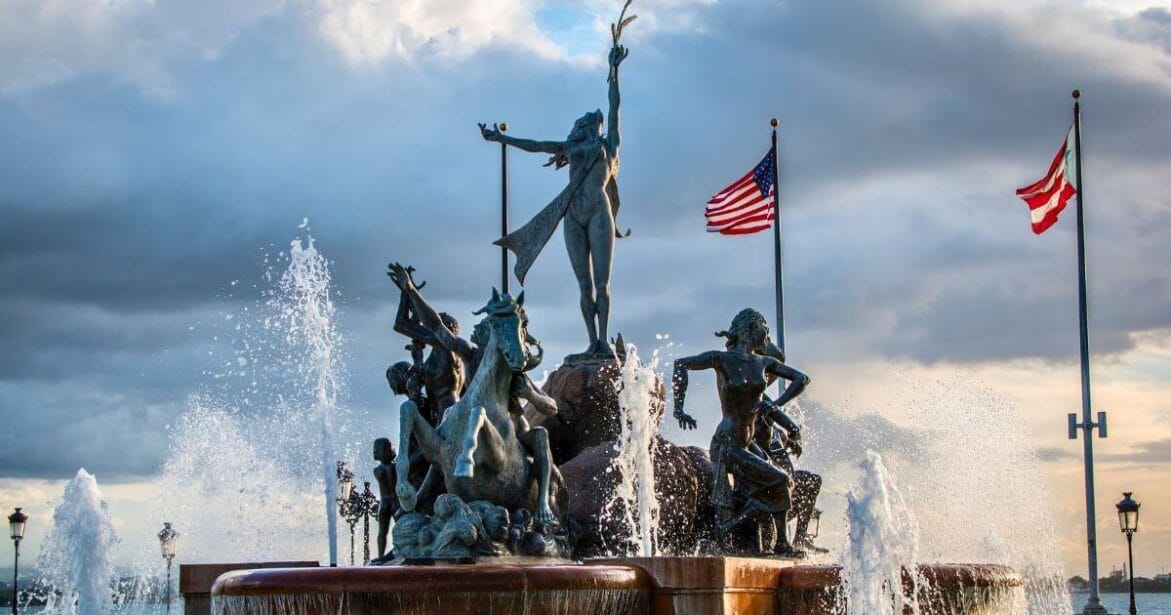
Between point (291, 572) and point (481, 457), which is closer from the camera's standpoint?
point (291, 572)

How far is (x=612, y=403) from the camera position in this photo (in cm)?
1755

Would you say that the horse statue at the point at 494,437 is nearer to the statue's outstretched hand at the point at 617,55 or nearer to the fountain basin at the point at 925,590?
the fountain basin at the point at 925,590

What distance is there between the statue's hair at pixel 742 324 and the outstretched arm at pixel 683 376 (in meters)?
0.24

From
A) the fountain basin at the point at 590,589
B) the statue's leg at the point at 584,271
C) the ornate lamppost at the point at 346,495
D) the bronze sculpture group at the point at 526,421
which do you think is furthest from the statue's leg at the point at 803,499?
the ornate lamppost at the point at 346,495

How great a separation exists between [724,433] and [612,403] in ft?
6.16

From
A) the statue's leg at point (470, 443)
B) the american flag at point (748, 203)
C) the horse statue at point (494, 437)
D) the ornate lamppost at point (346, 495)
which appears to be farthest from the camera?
the american flag at point (748, 203)

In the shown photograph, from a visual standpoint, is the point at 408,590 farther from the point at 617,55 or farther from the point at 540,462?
the point at 617,55

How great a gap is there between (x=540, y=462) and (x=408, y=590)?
262cm

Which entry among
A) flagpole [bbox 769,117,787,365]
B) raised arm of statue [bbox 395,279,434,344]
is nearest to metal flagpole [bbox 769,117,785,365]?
flagpole [bbox 769,117,787,365]

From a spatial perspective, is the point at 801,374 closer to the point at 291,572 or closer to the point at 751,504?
the point at 751,504

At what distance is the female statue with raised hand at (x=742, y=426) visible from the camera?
626 inches

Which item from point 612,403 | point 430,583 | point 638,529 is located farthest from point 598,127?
point 430,583

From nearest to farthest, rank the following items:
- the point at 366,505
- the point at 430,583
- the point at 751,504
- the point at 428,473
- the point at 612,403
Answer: the point at 430,583, the point at 428,473, the point at 751,504, the point at 612,403, the point at 366,505

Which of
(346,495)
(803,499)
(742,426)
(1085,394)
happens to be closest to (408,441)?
(742,426)
